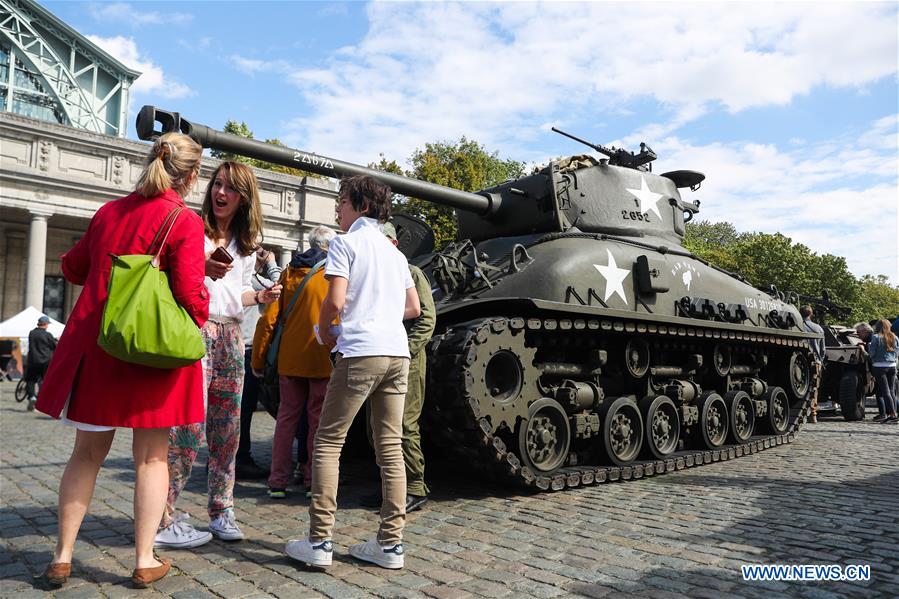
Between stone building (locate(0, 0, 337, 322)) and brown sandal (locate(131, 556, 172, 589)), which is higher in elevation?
stone building (locate(0, 0, 337, 322))

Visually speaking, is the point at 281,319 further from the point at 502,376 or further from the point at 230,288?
the point at 502,376

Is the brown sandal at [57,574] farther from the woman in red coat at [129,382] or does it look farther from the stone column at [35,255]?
the stone column at [35,255]

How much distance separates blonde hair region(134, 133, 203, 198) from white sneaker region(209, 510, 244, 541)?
195cm

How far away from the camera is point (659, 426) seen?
7.56 metres

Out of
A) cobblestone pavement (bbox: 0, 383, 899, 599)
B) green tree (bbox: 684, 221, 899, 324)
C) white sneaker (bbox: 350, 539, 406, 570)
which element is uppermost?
green tree (bbox: 684, 221, 899, 324)

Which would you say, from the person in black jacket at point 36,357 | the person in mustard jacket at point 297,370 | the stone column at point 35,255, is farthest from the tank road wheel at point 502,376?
the stone column at point 35,255

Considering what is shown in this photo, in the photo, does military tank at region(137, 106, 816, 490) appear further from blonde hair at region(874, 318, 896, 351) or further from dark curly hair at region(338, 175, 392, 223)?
blonde hair at region(874, 318, 896, 351)

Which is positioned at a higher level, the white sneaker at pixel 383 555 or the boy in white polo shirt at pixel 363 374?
the boy in white polo shirt at pixel 363 374

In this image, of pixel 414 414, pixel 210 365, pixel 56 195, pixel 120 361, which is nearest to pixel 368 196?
pixel 210 365

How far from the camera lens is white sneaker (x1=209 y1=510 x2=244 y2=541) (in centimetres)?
414

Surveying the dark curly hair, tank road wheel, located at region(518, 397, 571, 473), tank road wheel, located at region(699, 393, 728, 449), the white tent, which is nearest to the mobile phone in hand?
the dark curly hair

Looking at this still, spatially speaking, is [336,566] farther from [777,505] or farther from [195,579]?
[777,505]

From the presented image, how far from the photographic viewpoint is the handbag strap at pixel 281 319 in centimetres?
561

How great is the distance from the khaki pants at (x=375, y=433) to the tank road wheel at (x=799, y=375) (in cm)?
814
